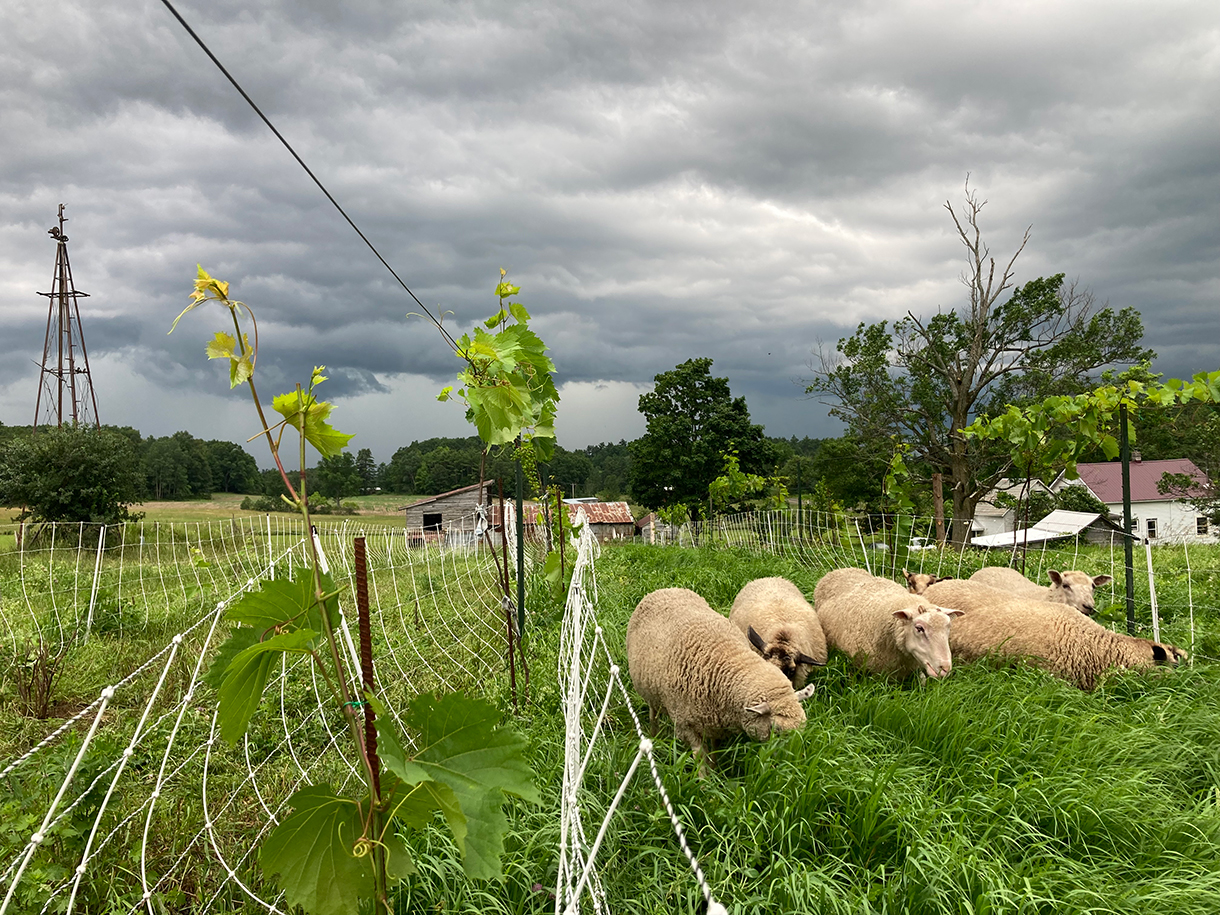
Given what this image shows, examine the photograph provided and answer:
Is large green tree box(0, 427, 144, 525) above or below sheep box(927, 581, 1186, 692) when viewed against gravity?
above

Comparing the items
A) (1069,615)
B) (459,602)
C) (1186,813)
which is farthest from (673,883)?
(459,602)

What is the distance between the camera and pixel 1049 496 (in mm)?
32812

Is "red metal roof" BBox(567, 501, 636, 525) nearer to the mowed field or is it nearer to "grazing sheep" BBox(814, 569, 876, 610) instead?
"grazing sheep" BBox(814, 569, 876, 610)

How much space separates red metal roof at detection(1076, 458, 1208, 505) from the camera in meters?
42.4

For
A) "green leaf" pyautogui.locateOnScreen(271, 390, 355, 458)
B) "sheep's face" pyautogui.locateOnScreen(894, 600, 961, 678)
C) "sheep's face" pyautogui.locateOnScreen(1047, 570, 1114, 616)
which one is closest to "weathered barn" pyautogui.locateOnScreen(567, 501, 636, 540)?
"sheep's face" pyautogui.locateOnScreen(1047, 570, 1114, 616)

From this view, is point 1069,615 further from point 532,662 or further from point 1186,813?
point 532,662

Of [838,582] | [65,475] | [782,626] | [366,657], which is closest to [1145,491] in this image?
[838,582]

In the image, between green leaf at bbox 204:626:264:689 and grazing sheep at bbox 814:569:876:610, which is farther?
grazing sheep at bbox 814:569:876:610

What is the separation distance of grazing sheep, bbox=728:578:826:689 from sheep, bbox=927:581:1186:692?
1.15 metres

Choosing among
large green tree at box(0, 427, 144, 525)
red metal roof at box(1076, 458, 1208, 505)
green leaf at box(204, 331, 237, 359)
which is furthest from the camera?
red metal roof at box(1076, 458, 1208, 505)

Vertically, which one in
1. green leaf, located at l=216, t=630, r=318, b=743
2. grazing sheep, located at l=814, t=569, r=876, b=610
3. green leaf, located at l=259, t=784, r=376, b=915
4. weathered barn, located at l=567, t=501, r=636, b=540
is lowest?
weathered barn, located at l=567, t=501, r=636, b=540

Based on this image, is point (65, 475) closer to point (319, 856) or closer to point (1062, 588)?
point (319, 856)

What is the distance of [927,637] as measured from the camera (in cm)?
459

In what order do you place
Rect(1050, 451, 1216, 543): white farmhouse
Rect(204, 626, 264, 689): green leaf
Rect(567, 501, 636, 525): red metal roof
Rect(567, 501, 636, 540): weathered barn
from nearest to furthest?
Rect(204, 626, 264, 689): green leaf → Rect(1050, 451, 1216, 543): white farmhouse → Rect(567, 501, 636, 525): red metal roof → Rect(567, 501, 636, 540): weathered barn
